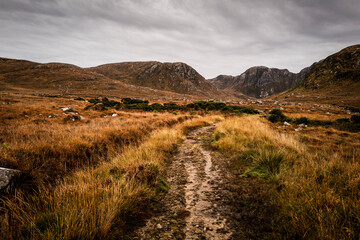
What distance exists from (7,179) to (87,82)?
122m

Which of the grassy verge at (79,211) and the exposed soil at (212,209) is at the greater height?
the grassy verge at (79,211)

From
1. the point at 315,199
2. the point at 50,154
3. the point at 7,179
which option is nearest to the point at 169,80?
the point at 50,154

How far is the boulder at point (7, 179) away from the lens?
2.93 meters

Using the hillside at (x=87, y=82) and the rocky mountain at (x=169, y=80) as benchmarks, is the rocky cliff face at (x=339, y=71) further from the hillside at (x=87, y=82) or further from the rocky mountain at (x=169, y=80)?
the rocky mountain at (x=169, y=80)

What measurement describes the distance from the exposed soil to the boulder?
291cm

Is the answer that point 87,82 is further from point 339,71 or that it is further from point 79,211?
point 339,71

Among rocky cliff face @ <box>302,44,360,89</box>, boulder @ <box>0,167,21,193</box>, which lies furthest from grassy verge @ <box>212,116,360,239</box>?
rocky cliff face @ <box>302,44,360,89</box>

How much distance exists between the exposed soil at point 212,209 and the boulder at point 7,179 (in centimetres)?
291

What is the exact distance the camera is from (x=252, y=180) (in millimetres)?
4059

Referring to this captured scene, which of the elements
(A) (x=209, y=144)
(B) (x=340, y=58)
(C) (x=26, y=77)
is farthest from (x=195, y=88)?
(A) (x=209, y=144)

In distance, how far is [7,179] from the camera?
120 inches

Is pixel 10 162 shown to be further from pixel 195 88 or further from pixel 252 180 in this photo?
pixel 195 88

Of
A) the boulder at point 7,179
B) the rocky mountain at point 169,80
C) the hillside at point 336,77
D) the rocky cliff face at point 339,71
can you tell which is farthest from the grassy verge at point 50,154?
the rocky mountain at point 169,80

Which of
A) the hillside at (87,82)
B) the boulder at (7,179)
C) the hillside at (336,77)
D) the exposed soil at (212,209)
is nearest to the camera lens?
the exposed soil at (212,209)
